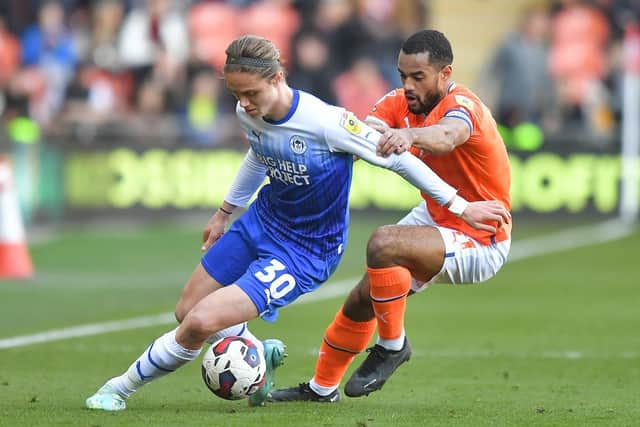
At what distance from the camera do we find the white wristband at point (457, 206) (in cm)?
730

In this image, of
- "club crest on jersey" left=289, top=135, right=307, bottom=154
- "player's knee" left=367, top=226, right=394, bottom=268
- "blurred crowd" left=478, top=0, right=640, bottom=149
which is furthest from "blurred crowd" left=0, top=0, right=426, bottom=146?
"club crest on jersey" left=289, top=135, right=307, bottom=154

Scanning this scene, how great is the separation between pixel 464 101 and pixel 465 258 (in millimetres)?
857

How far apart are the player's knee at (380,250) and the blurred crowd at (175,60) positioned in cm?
1307

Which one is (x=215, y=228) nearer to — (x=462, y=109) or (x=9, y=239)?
(x=462, y=109)

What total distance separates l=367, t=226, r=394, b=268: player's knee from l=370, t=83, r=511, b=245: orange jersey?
0.32 m

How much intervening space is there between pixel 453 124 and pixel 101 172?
13278 millimetres

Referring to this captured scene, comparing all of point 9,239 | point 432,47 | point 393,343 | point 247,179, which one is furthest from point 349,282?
point 432,47

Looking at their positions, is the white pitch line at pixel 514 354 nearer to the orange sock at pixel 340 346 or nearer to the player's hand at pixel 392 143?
the orange sock at pixel 340 346

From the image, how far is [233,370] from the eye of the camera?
7211 mm

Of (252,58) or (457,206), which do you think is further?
(457,206)

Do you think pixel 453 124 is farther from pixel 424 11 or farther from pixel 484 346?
pixel 424 11

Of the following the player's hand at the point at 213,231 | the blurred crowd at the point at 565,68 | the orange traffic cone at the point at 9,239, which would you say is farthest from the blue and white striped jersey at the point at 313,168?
the blurred crowd at the point at 565,68

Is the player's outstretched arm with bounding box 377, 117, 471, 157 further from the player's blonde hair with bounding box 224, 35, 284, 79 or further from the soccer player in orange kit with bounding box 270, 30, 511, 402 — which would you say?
the player's blonde hair with bounding box 224, 35, 284, 79

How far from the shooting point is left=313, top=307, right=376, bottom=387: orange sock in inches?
314
